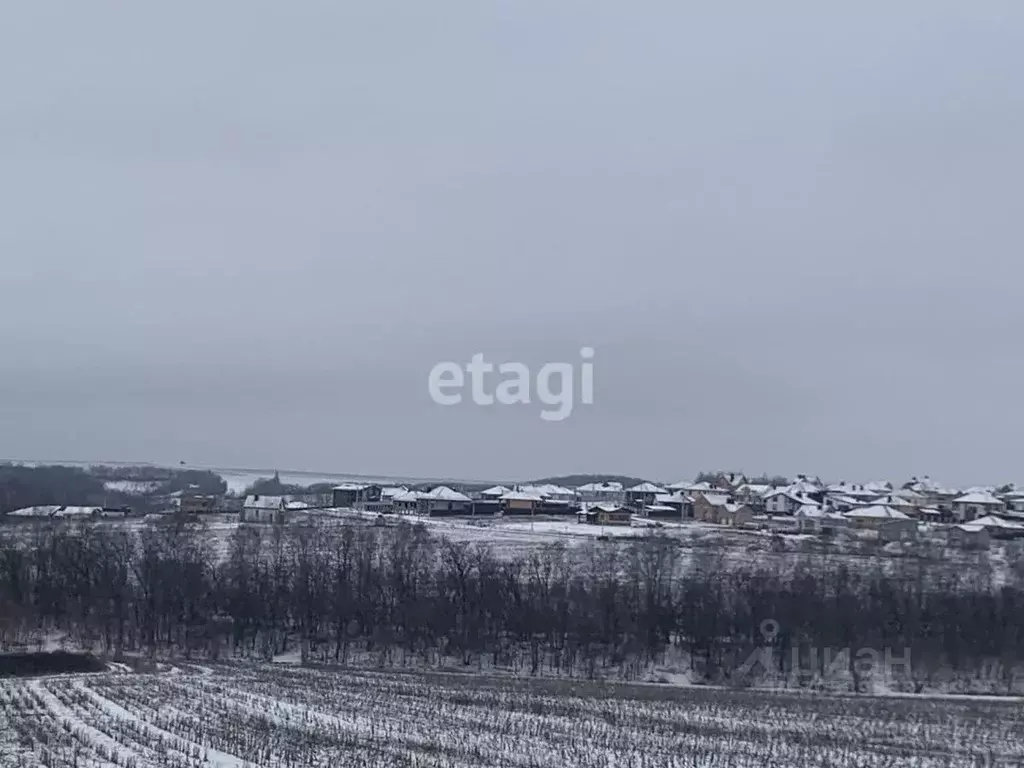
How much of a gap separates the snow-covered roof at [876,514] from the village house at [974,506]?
27.0ft

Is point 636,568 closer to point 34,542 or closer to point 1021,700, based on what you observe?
point 1021,700

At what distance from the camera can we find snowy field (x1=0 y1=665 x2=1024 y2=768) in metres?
13.2

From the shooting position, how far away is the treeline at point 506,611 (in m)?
30.6

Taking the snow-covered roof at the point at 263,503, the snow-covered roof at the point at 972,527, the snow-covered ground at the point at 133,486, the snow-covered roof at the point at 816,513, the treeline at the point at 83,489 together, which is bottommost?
the snow-covered ground at the point at 133,486

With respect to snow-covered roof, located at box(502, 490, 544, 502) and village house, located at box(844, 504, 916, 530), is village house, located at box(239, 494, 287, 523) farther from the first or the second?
village house, located at box(844, 504, 916, 530)

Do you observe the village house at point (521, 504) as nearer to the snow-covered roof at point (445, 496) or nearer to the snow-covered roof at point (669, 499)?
the snow-covered roof at point (445, 496)

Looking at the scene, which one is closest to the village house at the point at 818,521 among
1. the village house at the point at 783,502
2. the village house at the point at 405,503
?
the village house at the point at 783,502

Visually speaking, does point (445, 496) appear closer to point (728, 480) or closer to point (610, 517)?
point (610, 517)

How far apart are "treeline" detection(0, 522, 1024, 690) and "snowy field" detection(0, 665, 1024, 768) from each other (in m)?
6.10

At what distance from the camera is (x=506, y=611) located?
32.7 metres

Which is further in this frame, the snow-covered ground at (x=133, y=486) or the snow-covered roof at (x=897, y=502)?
the snow-covered ground at (x=133, y=486)

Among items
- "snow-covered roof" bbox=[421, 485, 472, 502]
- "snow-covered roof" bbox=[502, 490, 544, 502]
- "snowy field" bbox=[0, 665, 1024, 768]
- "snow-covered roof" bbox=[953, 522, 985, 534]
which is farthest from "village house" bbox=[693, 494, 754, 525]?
"snowy field" bbox=[0, 665, 1024, 768]

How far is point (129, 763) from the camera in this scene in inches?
471

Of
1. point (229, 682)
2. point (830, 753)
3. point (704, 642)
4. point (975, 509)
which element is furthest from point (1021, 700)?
point (975, 509)
